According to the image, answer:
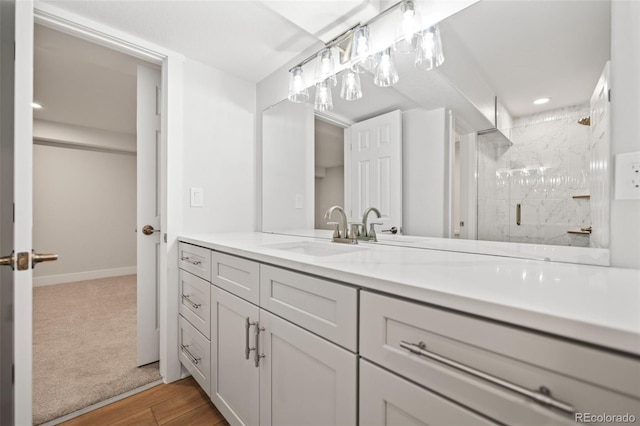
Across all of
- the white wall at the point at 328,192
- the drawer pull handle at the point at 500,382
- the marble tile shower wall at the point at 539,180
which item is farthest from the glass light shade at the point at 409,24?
the drawer pull handle at the point at 500,382

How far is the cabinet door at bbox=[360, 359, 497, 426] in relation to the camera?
0.57m

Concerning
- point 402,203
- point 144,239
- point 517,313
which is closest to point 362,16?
point 402,203

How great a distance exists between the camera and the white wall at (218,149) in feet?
6.37

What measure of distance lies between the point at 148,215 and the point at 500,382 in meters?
2.11

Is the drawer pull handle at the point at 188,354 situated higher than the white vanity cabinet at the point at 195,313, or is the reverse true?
the white vanity cabinet at the point at 195,313

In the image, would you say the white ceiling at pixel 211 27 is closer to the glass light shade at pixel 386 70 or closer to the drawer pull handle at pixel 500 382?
the glass light shade at pixel 386 70

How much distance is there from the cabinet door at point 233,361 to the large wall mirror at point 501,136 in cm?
76

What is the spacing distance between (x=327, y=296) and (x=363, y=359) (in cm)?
19

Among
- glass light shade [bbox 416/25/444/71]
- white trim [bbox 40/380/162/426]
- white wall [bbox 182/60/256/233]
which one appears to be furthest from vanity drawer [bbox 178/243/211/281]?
glass light shade [bbox 416/25/444/71]

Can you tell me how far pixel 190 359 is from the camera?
65.9 inches

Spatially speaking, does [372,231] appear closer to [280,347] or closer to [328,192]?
[328,192]

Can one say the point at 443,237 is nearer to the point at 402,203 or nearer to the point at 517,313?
the point at 402,203

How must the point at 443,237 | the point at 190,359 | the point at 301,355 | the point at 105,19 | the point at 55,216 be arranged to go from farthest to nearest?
the point at 55,216
the point at 190,359
the point at 105,19
the point at 443,237
the point at 301,355

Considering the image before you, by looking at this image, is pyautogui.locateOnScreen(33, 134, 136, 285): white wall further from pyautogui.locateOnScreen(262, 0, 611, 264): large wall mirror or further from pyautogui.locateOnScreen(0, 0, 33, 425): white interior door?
pyautogui.locateOnScreen(262, 0, 611, 264): large wall mirror
